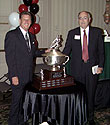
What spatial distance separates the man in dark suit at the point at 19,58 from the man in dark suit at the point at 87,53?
593mm

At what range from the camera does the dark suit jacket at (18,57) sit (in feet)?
6.76

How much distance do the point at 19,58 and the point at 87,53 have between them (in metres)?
0.86

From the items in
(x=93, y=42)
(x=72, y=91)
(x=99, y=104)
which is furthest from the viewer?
(x=99, y=104)

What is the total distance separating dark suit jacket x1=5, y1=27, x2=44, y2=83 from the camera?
206cm

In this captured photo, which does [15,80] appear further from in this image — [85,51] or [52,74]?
[85,51]

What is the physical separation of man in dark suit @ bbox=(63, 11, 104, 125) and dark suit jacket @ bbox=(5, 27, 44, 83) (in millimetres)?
623

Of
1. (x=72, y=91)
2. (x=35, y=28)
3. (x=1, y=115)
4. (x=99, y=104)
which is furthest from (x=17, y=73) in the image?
(x=35, y=28)

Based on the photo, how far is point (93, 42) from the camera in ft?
7.70

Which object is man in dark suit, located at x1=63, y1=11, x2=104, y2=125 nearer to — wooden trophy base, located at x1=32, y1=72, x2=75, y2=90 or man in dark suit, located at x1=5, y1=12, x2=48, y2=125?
wooden trophy base, located at x1=32, y1=72, x2=75, y2=90

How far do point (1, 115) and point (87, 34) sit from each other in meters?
1.81

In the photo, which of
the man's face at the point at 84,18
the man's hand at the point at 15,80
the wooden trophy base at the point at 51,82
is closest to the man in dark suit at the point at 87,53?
the man's face at the point at 84,18

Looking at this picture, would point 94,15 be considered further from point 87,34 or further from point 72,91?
point 72,91

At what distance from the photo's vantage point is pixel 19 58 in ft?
6.93

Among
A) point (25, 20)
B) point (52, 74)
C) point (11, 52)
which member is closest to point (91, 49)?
point (52, 74)
